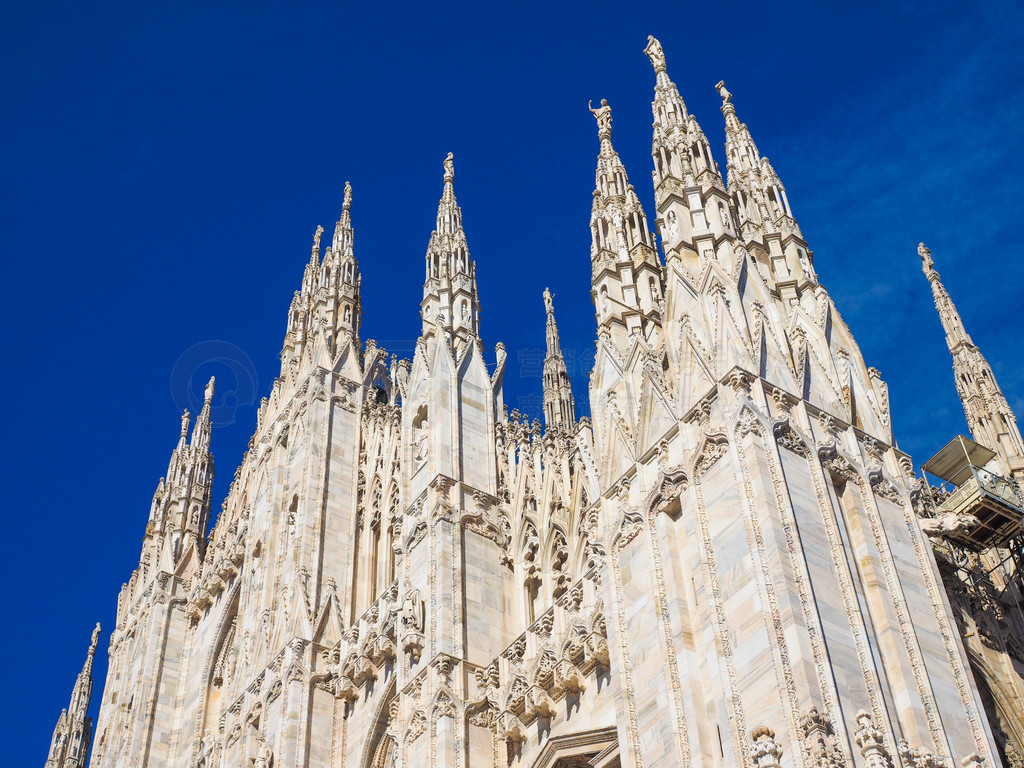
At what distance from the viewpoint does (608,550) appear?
1961cm

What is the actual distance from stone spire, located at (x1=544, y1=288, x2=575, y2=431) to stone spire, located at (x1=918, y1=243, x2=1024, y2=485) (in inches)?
434

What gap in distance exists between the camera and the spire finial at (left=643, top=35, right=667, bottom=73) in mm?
27605

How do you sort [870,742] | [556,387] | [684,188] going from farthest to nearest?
[556,387]
[684,188]
[870,742]

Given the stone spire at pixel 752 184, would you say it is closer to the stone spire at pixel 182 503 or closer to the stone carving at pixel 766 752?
the stone carving at pixel 766 752

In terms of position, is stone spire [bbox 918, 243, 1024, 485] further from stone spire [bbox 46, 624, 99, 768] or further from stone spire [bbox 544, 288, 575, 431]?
stone spire [bbox 46, 624, 99, 768]

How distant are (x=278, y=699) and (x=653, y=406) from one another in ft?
40.2

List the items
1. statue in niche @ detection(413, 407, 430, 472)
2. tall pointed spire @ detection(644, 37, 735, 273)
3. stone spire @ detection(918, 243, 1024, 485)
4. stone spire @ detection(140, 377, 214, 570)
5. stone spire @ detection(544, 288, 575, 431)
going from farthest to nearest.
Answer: stone spire @ detection(140, 377, 214, 570)
stone spire @ detection(544, 288, 575, 431)
stone spire @ detection(918, 243, 1024, 485)
statue in niche @ detection(413, 407, 430, 472)
tall pointed spire @ detection(644, 37, 735, 273)

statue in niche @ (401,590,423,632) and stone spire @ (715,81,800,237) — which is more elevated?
stone spire @ (715,81,800,237)

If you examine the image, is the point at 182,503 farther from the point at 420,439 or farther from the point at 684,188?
the point at 684,188

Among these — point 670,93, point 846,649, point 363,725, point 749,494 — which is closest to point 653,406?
point 749,494

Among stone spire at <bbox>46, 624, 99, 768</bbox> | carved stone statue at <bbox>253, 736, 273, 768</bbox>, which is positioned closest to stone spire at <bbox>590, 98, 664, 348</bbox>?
carved stone statue at <bbox>253, 736, 273, 768</bbox>

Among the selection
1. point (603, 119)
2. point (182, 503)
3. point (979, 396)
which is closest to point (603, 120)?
point (603, 119)

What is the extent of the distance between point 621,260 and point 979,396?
37.0 ft

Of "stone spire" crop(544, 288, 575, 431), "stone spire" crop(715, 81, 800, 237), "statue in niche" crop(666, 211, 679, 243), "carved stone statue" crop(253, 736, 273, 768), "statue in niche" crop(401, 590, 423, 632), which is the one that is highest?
"stone spire" crop(544, 288, 575, 431)
